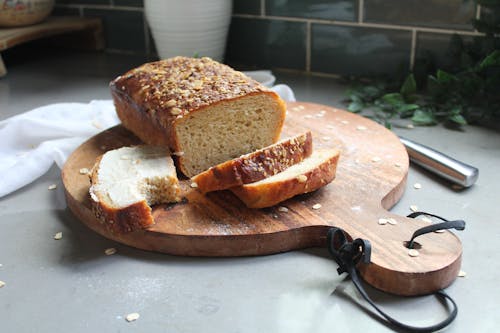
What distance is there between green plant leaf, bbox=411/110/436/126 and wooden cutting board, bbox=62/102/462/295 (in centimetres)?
35

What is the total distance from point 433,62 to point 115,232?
1387mm

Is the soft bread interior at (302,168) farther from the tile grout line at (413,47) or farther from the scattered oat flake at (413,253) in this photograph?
the tile grout line at (413,47)

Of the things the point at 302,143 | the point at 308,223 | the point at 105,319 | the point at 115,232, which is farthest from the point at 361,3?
the point at 105,319

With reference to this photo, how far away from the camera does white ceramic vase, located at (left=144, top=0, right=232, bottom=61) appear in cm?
219

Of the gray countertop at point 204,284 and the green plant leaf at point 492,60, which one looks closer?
the gray countertop at point 204,284

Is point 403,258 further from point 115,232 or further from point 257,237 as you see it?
point 115,232

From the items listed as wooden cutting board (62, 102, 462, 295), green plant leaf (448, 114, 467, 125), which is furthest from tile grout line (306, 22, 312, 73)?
wooden cutting board (62, 102, 462, 295)

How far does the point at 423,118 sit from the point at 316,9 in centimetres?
72

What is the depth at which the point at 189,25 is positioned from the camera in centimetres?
222

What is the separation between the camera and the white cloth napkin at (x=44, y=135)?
1512 millimetres

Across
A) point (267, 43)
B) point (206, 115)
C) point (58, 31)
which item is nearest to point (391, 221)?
point (206, 115)

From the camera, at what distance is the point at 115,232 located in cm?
119

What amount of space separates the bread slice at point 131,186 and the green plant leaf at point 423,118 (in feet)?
2.75

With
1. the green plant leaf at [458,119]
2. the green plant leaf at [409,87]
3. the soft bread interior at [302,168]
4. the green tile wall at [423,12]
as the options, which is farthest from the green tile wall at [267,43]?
the soft bread interior at [302,168]
